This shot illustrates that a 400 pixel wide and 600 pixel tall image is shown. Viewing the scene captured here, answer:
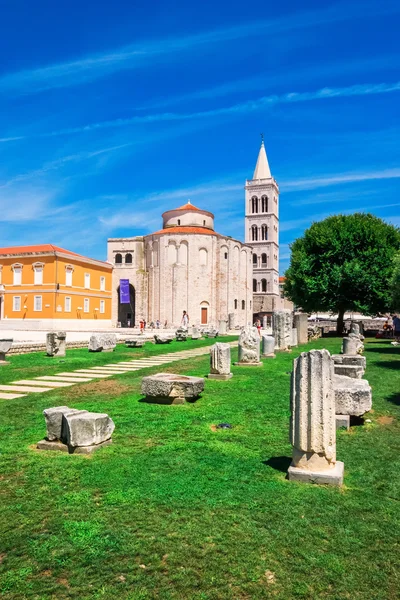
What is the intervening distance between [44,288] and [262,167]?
47.0m

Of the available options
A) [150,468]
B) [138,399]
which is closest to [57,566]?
[150,468]

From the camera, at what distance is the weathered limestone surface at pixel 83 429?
4.95m

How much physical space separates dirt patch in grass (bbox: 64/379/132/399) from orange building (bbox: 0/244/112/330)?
2926cm

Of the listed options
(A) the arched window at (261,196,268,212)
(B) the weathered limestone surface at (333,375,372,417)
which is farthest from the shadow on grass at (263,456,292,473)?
(A) the arched window at (261,196,268,212)

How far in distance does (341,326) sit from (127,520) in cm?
3291

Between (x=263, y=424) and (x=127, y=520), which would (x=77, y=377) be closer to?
(x=263, y=424)

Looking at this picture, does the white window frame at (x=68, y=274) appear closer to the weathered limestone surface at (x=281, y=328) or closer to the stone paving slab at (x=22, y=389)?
the weathered limestone surface at (x=281, y=328)

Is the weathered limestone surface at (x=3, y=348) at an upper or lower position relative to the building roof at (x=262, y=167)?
lower

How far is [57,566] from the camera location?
2.76 metres

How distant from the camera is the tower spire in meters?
73.9

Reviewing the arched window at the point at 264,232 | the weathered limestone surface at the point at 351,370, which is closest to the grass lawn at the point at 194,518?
the weathered limestone surface at the point at 351,370

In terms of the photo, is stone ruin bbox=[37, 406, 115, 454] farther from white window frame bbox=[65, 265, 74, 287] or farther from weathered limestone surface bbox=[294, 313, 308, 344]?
white window frame bbox=[65, 265, 74, 287]

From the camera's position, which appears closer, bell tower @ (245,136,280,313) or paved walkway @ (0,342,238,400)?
paved walkway @ (0,342,238,400)

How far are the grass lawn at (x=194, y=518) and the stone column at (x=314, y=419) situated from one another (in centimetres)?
20
